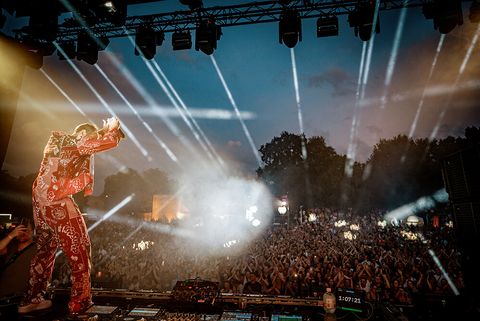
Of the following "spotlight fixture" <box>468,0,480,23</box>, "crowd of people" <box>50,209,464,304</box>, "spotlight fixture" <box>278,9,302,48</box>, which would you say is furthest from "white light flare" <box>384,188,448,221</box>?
"spotlight fixture" <box>278,9,302,48</box>

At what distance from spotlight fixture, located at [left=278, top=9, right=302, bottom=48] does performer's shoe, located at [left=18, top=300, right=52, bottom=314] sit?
606 centimetres

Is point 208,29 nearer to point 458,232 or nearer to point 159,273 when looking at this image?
point 458,232

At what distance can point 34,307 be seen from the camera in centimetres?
320

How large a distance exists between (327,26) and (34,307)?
277 inches

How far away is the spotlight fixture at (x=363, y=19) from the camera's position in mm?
5449

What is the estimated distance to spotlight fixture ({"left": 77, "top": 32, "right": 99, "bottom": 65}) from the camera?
646 cm

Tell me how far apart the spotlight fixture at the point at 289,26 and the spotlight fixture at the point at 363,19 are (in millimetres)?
1085

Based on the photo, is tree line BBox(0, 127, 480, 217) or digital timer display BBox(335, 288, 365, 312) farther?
tree line BBox(0, 127, 480, 217)

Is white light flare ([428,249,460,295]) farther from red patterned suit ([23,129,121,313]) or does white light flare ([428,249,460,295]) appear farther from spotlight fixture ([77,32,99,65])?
spotlight fixture ([77,32,99,65])

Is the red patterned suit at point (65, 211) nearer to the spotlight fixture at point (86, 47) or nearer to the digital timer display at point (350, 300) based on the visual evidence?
the digital timer display at point (350, 300)

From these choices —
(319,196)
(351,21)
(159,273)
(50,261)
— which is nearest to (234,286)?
(159,273)

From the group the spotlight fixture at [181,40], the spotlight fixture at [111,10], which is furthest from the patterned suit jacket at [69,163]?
the spotlight fixture at [181,40]

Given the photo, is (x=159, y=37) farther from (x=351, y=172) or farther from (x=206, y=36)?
(x=351, y=172)

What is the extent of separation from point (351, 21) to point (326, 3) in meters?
0.69
